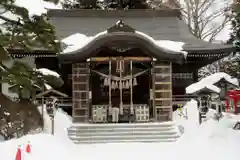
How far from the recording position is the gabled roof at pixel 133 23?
18969mm

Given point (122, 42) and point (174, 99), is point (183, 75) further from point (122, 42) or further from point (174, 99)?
point (122, 42)

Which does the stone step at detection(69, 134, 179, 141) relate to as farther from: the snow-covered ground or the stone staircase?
the snow-covered ground

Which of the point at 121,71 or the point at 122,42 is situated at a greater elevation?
the point at 122,42

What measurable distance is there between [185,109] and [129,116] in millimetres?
2921

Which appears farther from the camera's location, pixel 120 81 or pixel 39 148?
pixel 120 81

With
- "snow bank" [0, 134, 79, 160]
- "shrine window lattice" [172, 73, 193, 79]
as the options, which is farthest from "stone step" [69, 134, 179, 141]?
"shrine window lattice" [172, 73, 193, 79]

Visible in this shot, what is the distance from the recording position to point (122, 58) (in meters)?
15.5

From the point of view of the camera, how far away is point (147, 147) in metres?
11.6

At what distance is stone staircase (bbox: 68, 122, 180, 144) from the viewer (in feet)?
42.6

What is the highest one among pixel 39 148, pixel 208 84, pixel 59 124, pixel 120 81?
pixel 120 81

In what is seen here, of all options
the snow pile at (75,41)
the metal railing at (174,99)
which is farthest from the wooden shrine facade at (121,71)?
the metal railing at (174,99)

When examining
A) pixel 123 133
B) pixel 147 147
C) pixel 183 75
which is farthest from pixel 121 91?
pixel 183 75

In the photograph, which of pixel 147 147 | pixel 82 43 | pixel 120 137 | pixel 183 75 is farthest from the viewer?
pixel 183 75

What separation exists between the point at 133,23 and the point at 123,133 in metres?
9.16
